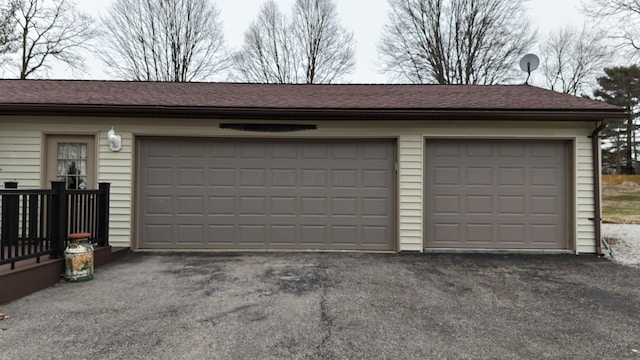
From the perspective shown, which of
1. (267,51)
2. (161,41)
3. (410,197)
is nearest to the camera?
(410,197)

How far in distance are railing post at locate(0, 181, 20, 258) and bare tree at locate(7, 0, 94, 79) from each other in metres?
14.8

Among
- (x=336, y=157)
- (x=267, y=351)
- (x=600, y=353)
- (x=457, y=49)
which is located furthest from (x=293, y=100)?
(x=457, y=49)

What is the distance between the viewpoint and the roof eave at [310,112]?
530cm

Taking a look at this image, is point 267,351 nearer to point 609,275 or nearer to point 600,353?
point 600,353

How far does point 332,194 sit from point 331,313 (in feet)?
9.37

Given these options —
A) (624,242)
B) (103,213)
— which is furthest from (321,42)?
(103,213)

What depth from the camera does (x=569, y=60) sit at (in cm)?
1975

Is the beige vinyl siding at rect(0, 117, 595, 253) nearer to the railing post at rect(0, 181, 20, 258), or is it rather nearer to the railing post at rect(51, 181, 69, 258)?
the railing post at rect(51, 181, 69, 258)

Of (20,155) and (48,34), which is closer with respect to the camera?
(20,155)

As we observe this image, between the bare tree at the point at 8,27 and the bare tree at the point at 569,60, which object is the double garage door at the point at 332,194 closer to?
the bare tree at the point at 8,27

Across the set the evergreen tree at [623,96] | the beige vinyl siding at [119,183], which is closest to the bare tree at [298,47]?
the beige vinyl siding at [119,183]

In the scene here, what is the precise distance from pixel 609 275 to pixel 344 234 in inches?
145

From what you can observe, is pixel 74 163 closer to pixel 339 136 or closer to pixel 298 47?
pixel 339 136

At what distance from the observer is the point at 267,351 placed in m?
2.42
